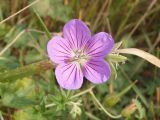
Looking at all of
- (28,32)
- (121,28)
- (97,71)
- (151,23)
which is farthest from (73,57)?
(151,23)

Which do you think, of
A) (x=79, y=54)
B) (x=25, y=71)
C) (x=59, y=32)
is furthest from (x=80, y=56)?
(x=59, y=32)

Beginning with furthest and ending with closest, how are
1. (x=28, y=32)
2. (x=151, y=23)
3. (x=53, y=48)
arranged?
(x=151, y=23) < (x=28, y=32) < (x=53, y=48)

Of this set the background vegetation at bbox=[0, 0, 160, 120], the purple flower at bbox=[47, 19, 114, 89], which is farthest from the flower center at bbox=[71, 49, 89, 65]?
the background vegetation at bbox=[0, 0, 160, 120]

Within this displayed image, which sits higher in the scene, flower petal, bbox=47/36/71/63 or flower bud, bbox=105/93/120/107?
flower petal, bbox=47/36/71/63

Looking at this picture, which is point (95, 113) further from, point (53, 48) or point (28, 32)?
point (53, 48)

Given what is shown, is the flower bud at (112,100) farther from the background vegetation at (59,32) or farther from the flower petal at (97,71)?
the flower petal at (97,71)

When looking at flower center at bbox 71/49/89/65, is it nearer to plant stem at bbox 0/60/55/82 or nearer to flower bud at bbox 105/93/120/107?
plant stem at bbox 0/60/55/82
